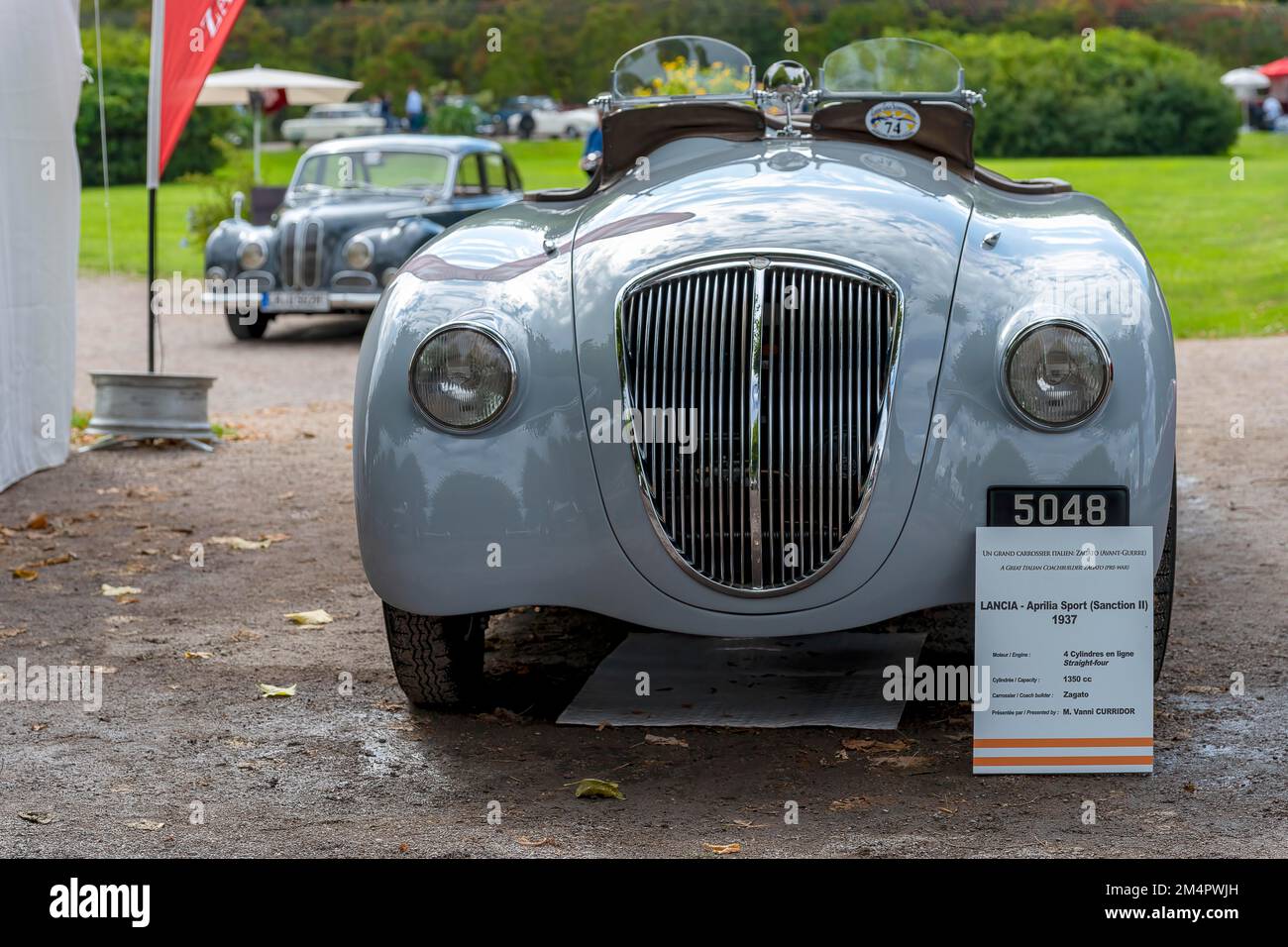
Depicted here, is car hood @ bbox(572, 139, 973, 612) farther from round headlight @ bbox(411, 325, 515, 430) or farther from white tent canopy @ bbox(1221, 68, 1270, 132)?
white tent canopy @ bbox(1221, 68, 1270, 132)

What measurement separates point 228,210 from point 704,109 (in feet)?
52.4

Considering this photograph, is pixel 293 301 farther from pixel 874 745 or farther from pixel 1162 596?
pixel 1162 596

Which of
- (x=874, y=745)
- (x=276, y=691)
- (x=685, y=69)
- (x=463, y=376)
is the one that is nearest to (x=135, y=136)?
(x=685, y=69)

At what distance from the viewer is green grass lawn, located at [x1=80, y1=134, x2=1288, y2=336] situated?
53.0ft

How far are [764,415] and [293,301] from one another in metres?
11.2

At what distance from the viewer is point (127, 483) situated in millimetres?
7727

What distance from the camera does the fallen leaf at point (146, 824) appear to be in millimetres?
3477

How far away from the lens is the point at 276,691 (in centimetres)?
454

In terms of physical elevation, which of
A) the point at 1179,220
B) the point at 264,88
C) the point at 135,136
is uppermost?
the point at 264,88

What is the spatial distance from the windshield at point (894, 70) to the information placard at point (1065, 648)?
228cm

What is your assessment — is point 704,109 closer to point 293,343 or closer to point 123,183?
point 293,343

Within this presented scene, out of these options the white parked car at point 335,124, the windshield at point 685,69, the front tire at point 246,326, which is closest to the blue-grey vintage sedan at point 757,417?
the windshield at point 685,69

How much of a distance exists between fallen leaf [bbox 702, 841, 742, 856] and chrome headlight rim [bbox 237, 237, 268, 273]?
11800 millimetres

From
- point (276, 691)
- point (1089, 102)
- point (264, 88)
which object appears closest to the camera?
point (276, 691)
